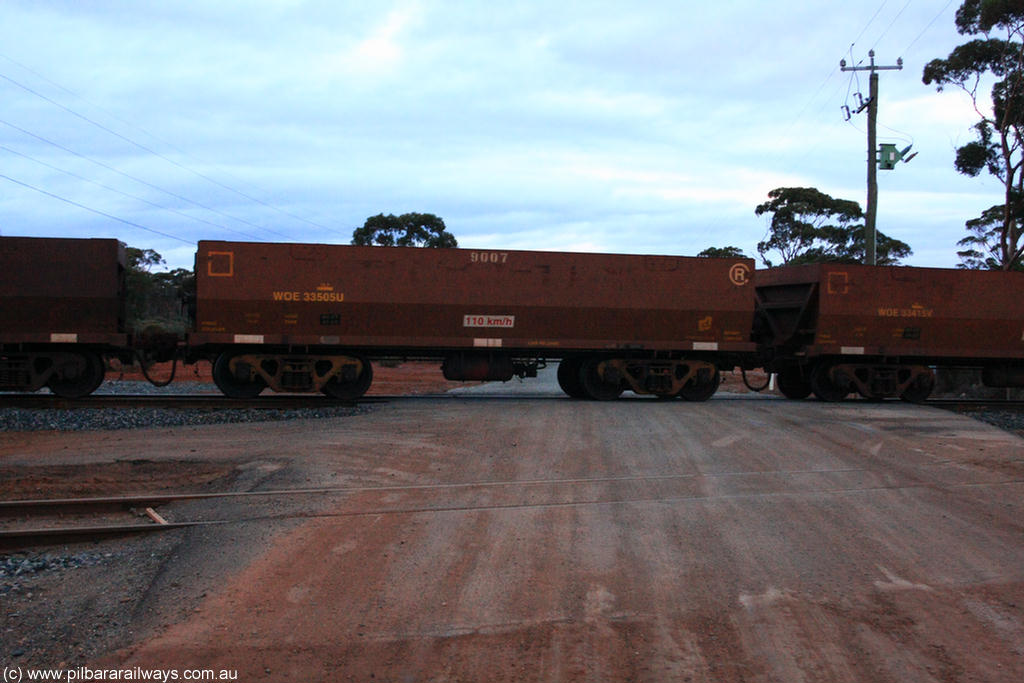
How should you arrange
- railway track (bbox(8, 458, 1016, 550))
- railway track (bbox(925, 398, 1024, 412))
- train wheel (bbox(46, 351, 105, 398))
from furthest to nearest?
railway track (bbox(925, 398, 1024, 412)) < train wheel (bbox(46, 351, 105, 398)) < railway track (bbox(8, 458, 1016, 550))

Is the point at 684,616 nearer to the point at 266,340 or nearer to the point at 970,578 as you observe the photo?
the point at 970,578

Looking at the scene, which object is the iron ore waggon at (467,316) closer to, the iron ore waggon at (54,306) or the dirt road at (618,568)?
the iron ore waggon at (54,306)

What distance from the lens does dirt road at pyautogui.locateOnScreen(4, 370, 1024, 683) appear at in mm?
4430

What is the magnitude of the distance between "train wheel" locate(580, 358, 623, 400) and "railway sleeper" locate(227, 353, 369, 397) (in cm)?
467

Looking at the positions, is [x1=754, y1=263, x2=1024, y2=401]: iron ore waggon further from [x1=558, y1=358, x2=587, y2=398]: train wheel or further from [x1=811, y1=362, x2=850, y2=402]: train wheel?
[x1=558, y1=358, x2=587, y2=398]: train wheel

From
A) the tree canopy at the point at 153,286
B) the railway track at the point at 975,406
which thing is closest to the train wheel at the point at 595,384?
the railway track at the point at 975,406

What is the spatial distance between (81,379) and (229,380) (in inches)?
112

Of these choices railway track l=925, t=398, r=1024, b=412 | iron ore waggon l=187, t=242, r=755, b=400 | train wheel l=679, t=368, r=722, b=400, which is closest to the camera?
iron ore waggon l=187, t=242, r=755, b=400

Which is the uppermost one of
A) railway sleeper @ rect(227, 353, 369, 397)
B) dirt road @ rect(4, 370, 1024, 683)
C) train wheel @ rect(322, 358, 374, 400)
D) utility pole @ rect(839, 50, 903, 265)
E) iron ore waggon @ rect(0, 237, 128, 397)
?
utility pole @ rect(839, 50, 903, 265)

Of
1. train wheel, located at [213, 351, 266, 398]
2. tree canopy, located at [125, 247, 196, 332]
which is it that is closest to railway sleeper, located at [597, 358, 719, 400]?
train wheel, located at [213, 351, 266, 398]

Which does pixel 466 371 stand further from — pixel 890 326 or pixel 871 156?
pixel 871 156

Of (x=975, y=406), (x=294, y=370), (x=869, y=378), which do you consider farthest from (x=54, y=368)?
(x=975, y=406)

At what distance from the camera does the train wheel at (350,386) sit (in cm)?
1630

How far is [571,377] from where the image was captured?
17.7 m
